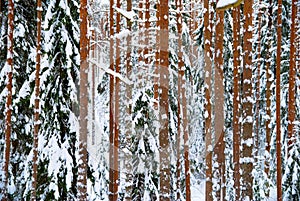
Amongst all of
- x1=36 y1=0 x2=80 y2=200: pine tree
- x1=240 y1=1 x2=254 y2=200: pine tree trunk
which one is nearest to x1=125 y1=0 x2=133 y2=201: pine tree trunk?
x1=36 y1=0 x2=80 y2=200: pine tree

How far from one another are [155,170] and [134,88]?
3.34 meters

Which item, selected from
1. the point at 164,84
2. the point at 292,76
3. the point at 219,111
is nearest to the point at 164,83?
the point at 164,84

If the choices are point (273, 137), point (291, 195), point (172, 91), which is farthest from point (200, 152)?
point (172, 91)

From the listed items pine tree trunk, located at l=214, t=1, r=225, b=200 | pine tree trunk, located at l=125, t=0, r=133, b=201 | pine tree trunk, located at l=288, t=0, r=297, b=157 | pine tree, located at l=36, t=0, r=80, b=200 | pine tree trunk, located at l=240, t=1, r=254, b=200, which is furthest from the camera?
pine tree trunk, located at l=214, t=1, r=225, b=200

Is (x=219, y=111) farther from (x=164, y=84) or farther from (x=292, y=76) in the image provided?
(x=164, y=84)

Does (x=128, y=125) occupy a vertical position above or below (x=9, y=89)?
below

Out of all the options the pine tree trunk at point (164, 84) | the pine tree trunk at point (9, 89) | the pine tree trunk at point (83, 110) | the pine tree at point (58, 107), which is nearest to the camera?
the pine tree trunk at point (83, 110)

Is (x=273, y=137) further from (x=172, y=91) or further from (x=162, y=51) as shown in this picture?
(x=162, y=51)

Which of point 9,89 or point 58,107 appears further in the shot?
point 9,89

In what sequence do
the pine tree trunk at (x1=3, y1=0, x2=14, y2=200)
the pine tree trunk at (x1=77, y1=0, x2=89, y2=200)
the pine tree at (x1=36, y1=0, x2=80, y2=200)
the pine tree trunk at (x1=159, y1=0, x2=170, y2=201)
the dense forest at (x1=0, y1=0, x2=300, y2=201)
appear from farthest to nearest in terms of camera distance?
1. the pine tree trunk at (x1=3, y1=0, x2=14, y2=200)
2. the pine tree at (x1=36, y1=0, x2=80, y2=200)
3. the dense forest at (x1=0, y1=0, x2=300, y2=201)
4. the pine tree trunk at (x1=159, y1=0, x2=170, y2=201)
5. the pine tree trunk at (x1=77, y1=0, x2=89, y2=200)

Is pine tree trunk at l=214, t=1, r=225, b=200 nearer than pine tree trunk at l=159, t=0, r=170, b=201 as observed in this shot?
No

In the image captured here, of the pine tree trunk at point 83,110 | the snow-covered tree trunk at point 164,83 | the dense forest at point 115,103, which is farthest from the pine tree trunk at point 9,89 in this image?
the snow-covered tree trunk at point 164,83

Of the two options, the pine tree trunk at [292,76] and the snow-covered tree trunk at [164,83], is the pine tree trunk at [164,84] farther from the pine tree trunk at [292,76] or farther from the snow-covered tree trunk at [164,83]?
the pine tree trunk at [292,76]

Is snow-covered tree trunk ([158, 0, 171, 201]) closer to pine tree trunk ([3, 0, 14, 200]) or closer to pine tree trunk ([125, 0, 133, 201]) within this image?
Result: pine tree trunk ([125, 0, 133, 201])
